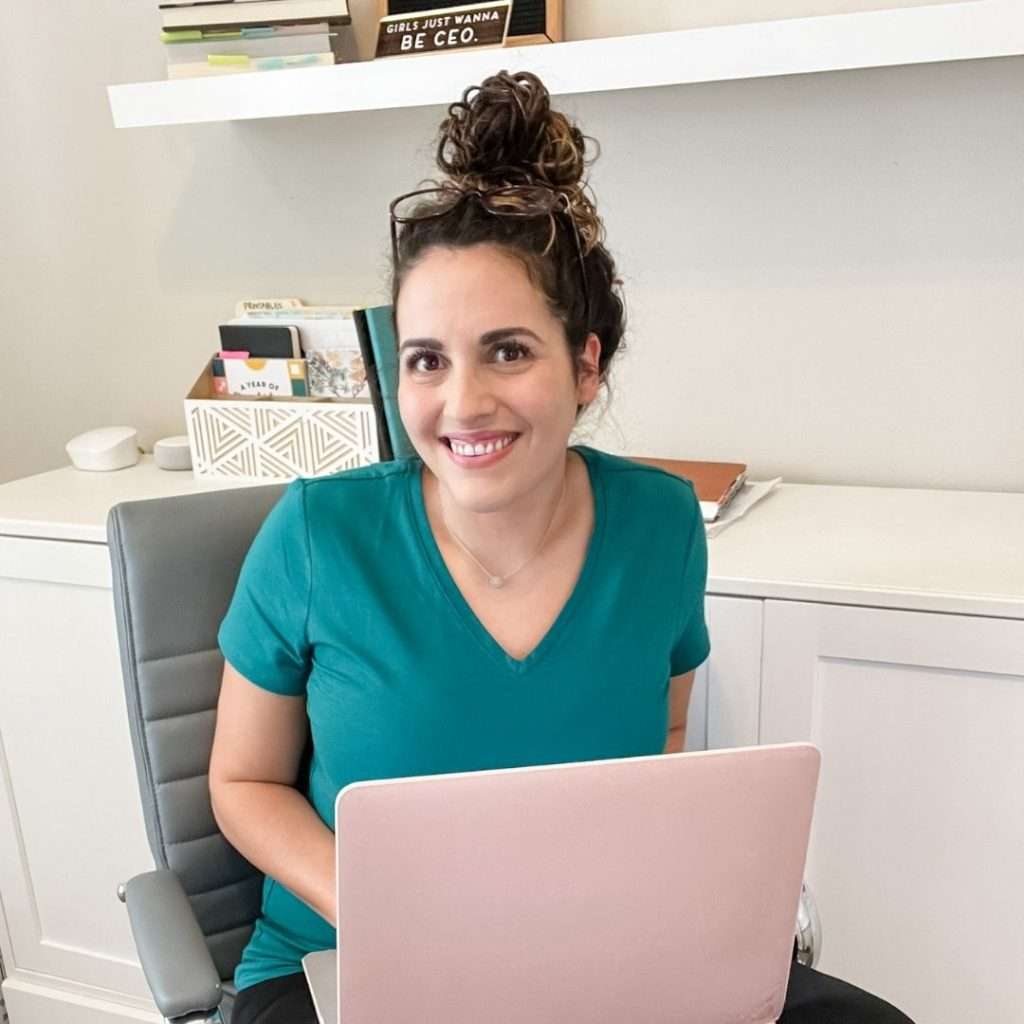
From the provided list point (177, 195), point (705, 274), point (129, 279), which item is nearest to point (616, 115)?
point (705, 274)

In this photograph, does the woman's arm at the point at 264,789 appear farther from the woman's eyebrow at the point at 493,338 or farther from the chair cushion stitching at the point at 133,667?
the woman's eyebrow at the point at 493,338

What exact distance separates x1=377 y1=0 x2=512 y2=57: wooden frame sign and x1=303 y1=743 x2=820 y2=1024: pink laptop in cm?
117

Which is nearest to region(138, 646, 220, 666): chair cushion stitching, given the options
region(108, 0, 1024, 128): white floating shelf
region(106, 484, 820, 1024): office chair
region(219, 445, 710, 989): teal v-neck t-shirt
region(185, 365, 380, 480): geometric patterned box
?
region(106, 484, 820, 1024): office chair

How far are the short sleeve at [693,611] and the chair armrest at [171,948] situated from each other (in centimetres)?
55

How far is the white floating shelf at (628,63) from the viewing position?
4.11ft

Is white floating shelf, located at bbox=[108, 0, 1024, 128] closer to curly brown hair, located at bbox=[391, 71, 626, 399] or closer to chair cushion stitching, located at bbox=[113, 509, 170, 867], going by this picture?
curly brown hair, located at bbox=[391, 71, 626, 399]

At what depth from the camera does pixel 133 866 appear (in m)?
1.65

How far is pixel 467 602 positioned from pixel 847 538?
2.02 ft

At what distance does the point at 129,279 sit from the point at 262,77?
61cm

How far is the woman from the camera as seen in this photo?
940 millimetres

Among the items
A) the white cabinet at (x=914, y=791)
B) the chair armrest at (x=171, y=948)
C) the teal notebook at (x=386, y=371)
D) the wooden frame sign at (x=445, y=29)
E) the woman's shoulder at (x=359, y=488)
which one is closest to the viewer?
the chair armrest at (x=171, y=948)

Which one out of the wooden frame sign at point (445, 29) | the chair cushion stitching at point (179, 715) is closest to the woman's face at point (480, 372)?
the chair cushion stitching at point (179, 715)

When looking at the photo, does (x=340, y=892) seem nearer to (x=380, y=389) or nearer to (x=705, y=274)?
(x=380, y=389)

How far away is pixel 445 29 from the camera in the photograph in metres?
1.53
